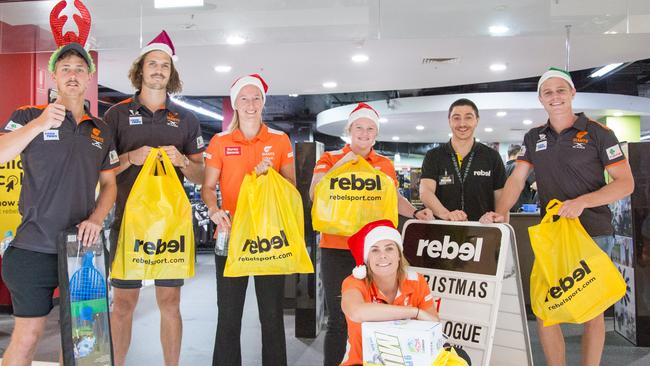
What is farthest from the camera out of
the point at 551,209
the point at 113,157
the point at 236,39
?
the point at 236,39

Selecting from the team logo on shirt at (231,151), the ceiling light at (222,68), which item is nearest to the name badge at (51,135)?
the team logo on shirt at (231,151)

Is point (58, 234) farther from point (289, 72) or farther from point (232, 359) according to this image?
point (289, 72)

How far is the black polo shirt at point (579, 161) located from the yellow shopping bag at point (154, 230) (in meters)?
1.92

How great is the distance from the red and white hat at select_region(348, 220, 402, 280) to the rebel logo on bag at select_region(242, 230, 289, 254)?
33 cm

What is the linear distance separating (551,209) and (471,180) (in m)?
0.47

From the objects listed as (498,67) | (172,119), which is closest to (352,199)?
(172,119)

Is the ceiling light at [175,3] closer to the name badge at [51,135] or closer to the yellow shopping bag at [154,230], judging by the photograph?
the yellow shopping bag at [154,230]

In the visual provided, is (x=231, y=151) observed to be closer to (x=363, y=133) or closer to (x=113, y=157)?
(x=113, y=157)

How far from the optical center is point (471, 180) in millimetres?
3027

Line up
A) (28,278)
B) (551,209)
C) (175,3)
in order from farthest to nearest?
(175,3) < (551,209) < (28,278)

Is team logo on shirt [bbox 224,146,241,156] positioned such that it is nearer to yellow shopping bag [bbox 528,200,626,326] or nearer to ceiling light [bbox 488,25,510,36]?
yellow shopping bag [bbox 528,200,626,326]

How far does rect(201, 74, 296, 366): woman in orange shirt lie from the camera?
8.19ft

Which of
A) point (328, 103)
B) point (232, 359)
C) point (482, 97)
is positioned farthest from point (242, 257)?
point (328, 103)

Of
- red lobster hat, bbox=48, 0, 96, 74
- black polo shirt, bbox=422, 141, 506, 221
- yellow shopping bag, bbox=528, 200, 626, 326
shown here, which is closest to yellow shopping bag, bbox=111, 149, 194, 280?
red lobster hat, bbox=48, 0, 96, 74
